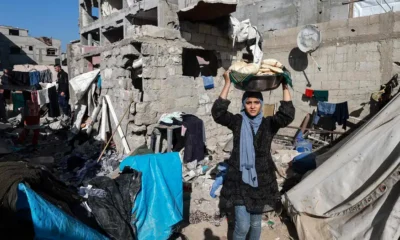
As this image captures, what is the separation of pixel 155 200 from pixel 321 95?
23.1ft

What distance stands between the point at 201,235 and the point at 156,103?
3.04 m

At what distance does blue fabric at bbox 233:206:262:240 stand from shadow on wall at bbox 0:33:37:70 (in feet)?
110

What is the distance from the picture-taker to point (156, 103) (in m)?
5.58

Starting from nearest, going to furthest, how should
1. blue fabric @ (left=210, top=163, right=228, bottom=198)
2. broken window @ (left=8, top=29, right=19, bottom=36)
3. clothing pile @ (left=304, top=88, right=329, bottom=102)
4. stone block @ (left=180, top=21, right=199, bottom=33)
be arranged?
blue fabric @ (left=210, top=163, right=228, bottom=198), stone block @ (left=180, top=21, right=199, bottom=33), clothing pile @ (left=304, top=88, right=329, bottom=102), broken window @ (left=8, top=29, right=19, bottom=36)

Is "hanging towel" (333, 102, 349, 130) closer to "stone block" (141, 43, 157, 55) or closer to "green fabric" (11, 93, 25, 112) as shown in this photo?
"stone block" (141, 43, 157, 55)

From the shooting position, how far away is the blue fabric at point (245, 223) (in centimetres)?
226

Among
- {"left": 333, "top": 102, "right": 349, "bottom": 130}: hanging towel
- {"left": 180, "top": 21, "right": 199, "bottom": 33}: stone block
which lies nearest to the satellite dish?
{"left": 333, "top": 102, "right": 349, "bottom": 130}: hanging towel

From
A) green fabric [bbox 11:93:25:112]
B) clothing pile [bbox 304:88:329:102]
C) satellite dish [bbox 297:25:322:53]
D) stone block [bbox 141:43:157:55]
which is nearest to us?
stone block [bbox 141:43:157:55]

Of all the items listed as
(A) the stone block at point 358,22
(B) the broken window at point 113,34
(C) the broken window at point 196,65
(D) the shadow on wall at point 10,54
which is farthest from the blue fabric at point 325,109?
(D) the shadow on wall at point 10,54

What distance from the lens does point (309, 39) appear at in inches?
314

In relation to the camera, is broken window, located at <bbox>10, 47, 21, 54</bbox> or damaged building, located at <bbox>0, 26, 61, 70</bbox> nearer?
damaged building, located at <bbox>0, 26, 61, 70</bbox>

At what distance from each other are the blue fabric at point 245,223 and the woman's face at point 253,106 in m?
0.83

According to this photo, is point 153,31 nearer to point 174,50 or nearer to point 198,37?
A: point 174,50

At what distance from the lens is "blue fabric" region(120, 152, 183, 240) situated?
9.04 feet
